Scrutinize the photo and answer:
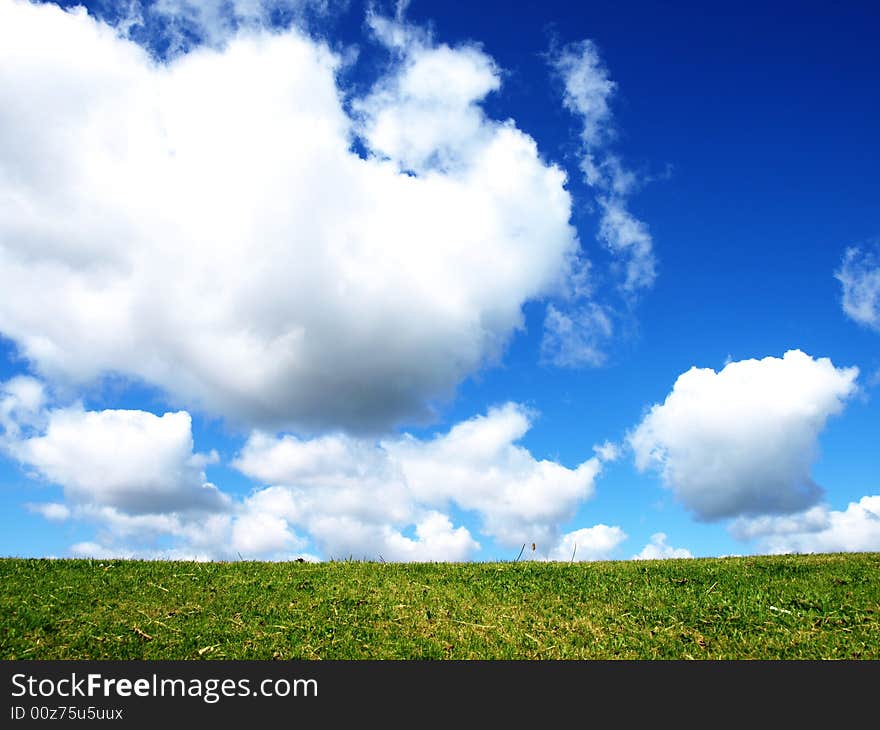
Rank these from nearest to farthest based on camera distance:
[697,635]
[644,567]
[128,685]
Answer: [128,685], [697,635], [644,567]

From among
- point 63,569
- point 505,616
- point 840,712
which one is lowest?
point 840,712

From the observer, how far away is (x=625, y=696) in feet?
29.1

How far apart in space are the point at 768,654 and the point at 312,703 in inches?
287

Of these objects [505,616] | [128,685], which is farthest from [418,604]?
[128,685]

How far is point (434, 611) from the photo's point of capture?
12.4 m

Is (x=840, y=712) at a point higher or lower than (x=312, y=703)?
lower

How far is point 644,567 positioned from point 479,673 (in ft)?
27.7

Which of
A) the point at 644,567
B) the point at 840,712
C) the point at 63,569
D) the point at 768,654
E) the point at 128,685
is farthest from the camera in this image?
the point at 644,567

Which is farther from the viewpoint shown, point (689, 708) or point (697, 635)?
point (697, 635)

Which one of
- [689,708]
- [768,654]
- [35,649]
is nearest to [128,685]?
[35,649]

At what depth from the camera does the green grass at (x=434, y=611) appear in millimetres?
10516

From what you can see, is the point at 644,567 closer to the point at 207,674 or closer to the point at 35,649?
the point at 207,674

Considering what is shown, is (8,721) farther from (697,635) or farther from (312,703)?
(697,635)

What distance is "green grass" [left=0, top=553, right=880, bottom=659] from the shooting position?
34.5 feet
